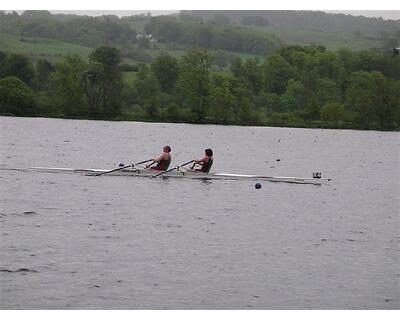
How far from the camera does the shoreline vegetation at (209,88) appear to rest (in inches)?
5176

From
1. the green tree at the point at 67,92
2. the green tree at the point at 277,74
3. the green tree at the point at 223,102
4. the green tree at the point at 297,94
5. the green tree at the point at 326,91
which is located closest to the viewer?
the green tree at the point at 67,92

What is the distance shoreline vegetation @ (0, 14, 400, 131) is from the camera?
431 feet

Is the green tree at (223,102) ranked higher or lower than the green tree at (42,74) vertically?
lower

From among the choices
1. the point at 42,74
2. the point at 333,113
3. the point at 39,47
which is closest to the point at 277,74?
the point at 333,113

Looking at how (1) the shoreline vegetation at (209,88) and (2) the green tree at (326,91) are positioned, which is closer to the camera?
(1) the shoreline vegetation at (209,88)

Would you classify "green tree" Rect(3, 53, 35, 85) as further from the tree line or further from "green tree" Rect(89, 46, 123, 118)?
"green tree" Rect(89, 46, 123, 118)

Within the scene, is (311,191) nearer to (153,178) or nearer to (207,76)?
(153,178)

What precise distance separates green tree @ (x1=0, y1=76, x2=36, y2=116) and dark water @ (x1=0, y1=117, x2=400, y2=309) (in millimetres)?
75756

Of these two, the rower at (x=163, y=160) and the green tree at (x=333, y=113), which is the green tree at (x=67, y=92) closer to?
the green tree at (x=333, y=113)

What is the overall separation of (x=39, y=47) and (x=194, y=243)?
138735mm

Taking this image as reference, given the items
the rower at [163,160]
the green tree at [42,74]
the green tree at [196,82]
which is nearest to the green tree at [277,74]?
the green tree at [196,82]

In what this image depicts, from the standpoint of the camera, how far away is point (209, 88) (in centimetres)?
13650

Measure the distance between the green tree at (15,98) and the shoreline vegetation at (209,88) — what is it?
145 mm

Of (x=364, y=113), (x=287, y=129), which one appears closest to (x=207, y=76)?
(x=287, y=129)
